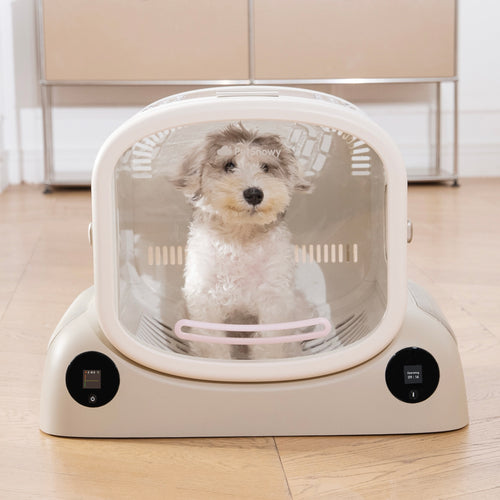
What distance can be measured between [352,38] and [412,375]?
2.25m

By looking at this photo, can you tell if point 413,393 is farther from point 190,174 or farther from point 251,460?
point 190,174

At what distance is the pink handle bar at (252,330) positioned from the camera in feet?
3.48

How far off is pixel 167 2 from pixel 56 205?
86 cm

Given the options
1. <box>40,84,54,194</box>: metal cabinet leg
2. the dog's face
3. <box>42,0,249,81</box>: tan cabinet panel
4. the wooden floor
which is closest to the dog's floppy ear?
the dog's face

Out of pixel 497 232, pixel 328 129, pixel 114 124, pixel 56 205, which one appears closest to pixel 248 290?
pixel 328 129

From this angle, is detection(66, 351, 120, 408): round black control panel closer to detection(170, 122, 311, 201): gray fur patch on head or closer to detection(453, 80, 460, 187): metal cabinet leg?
detection(170, 122, 311, 201): gray fur patch on head

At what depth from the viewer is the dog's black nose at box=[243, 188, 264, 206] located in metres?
1.07

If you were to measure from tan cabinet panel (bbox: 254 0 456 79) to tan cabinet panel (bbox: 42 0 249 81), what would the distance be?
110 mm

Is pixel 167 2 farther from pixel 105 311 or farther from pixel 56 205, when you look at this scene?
pixel 105 311

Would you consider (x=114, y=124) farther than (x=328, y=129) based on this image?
Yes

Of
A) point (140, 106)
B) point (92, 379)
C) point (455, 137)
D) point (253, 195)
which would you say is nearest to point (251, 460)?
point (92, 379)

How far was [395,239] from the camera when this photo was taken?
3.26 ft

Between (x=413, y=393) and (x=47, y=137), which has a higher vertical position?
(x=47, y=137)

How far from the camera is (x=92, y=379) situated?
1.02m
